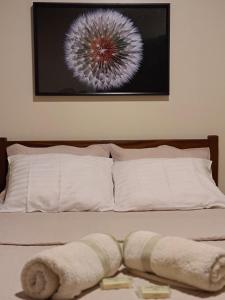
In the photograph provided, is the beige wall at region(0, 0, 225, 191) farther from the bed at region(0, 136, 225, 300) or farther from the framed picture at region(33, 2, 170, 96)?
the bed at region(0, 136, 225, 300)

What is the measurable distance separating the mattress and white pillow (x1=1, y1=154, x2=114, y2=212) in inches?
2.8

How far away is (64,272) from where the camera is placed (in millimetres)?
1200

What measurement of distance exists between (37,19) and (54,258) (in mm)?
1956

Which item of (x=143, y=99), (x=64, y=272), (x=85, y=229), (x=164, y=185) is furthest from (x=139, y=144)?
(x=64, y=272)

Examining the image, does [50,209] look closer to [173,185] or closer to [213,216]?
[173,185]

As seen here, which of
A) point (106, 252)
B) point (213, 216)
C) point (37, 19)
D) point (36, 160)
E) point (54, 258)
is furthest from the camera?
point (37, 19)

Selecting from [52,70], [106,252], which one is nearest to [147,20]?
[52,70]

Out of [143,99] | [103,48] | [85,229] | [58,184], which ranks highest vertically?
[103,48]

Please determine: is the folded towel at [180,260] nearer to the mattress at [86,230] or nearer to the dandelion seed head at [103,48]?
the mattress at [86,230]

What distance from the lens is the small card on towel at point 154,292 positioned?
47.6 inches

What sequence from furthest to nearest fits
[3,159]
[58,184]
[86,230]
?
[3,159], [58,184], [86,230]

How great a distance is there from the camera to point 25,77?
112 inches

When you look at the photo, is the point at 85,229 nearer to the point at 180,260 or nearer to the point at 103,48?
the point at 180,260

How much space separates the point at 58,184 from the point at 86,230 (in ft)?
1.80
